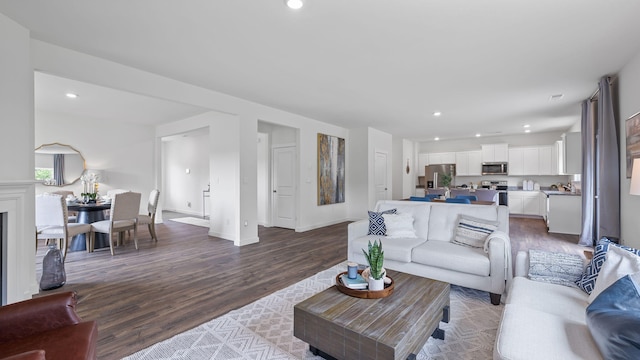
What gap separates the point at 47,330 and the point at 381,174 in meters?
7.41

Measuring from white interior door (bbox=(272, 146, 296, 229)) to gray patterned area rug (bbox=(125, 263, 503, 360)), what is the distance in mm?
3764

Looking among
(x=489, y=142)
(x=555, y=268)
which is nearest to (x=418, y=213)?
(x=555, y=268)

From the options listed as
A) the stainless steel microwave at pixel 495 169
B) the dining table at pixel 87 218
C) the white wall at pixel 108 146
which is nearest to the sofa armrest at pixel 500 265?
the dining table at pixel 87 218

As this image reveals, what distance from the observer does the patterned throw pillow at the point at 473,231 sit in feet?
9.80

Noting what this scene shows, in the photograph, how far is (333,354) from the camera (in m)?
1.62

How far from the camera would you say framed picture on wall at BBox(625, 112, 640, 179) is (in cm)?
302

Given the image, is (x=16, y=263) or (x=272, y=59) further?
(x=272, y=59)

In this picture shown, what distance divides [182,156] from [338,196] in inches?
206

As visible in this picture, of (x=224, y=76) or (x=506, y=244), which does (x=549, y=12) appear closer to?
(x=506, y=244)

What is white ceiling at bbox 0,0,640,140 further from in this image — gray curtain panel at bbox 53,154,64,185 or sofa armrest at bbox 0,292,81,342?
sofa armrest at bbox 0,292,81,342

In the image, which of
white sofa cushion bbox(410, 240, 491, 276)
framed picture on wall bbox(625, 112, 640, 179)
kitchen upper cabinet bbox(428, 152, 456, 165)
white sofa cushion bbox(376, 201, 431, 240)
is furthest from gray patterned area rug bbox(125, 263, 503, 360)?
kitchen upper cabinet bbox(428, 152, 456, 165)

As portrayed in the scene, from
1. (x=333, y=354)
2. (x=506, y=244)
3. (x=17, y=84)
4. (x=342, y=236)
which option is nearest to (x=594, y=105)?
(x=506, y=244)

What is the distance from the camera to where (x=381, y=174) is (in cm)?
805

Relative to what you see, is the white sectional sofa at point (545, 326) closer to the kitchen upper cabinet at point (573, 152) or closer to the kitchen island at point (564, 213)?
the kitchen island at point (564, 213)
